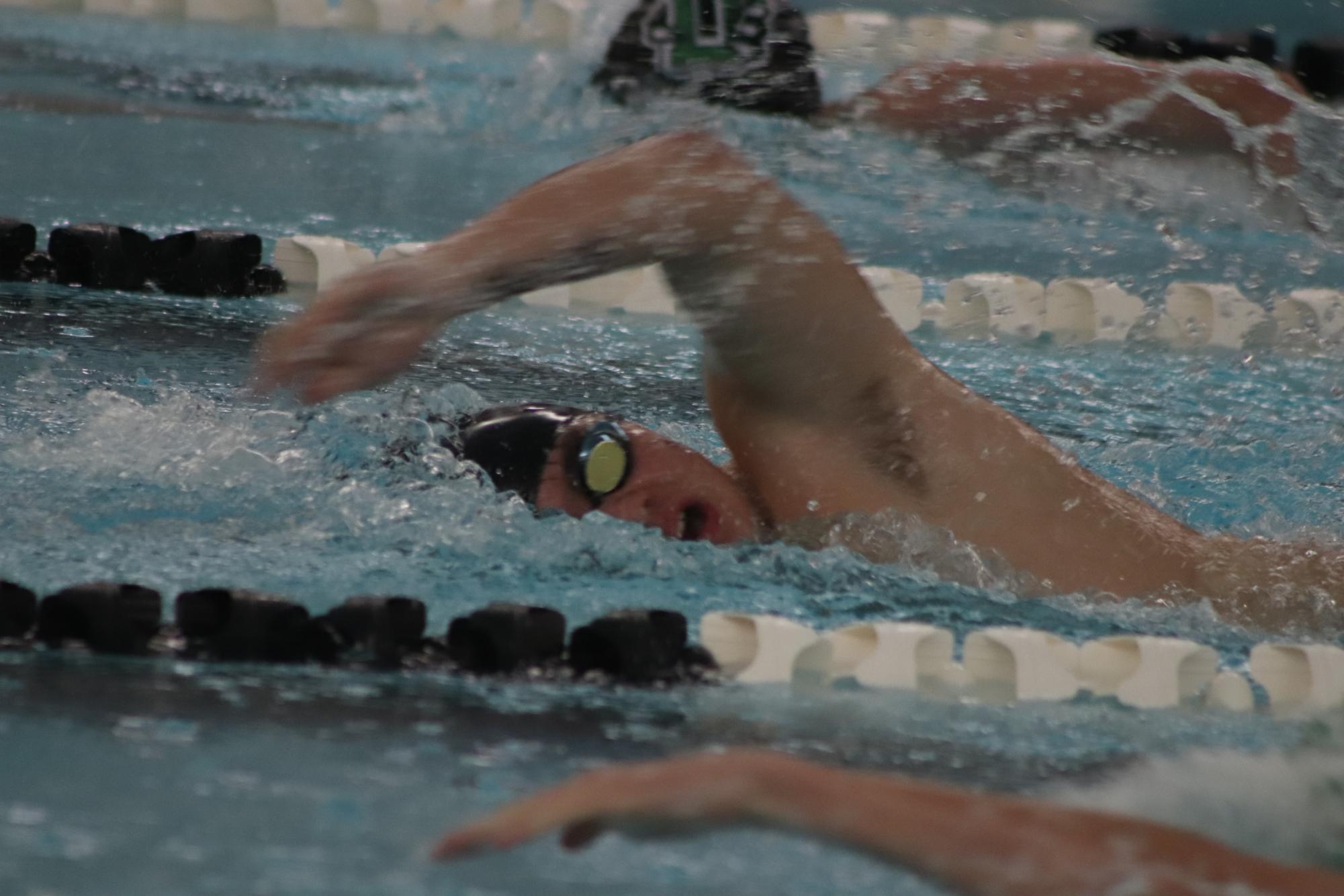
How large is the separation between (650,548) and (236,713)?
601 mm

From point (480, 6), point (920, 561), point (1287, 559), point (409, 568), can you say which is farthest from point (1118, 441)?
point (480, 6)

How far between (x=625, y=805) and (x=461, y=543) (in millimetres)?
1127

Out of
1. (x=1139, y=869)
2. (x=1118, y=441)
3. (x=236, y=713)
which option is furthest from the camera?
(x=1118, y=441)

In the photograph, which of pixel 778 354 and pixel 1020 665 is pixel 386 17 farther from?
pixel 1020 665

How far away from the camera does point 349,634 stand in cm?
163

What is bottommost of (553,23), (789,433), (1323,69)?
(789,433)

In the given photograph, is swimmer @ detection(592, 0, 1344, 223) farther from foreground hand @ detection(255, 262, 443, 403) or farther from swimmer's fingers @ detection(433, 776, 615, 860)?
swimmer's fingers @ detection(433, 776, 615, 860)

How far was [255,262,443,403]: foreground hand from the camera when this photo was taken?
1.43 m

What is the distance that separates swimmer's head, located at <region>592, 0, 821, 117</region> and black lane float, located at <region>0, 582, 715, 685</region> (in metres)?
2.92

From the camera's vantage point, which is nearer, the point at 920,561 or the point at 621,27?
the point at 920,561

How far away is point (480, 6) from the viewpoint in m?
5.77

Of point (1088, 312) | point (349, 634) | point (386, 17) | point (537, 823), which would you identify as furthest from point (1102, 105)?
point (537, 823)

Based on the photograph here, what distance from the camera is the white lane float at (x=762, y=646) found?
169 cm

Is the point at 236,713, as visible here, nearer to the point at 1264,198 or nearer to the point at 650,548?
the point at 650,548
